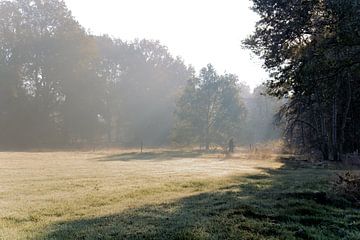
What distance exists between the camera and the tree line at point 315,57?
1545 cm

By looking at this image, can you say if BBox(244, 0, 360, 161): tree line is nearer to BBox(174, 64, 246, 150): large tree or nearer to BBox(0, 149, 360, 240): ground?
BBox(0, 149, 360, 240): ground

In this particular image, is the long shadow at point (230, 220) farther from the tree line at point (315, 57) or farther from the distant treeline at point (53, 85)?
the distant treeline at point (53, 85)

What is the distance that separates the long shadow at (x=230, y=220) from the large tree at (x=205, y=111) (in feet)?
164

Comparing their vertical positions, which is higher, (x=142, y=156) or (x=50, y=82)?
(x=50, y=82)

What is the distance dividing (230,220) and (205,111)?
181 ft

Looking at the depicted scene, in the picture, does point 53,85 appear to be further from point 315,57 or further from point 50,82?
point 315,57

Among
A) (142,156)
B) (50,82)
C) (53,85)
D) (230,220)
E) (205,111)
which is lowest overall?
(230,220)

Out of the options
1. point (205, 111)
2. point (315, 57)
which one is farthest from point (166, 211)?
point (205, 111)

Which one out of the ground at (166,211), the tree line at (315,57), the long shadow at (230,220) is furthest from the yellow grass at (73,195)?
the tree line at (315,57)

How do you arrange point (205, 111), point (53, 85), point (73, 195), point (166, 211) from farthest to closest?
1. point (205, 111)
2. point (53, 85)
3. point (73, 195)
4. point (166, 211)

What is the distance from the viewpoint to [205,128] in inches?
2512

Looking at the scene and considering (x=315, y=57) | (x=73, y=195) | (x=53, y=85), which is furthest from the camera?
(x=53, y=85)

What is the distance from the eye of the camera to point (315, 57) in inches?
640

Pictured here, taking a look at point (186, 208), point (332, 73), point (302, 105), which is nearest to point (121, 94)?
point (302, 105)
